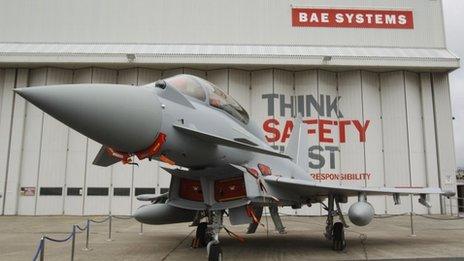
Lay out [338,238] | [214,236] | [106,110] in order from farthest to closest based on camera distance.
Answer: [338,238] < [214,236] < [106,110]

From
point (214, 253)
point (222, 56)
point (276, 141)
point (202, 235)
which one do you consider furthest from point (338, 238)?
point (222, 56)

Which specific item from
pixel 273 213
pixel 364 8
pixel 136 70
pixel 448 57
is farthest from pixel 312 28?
pixel 273 213

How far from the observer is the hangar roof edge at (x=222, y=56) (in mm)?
17766

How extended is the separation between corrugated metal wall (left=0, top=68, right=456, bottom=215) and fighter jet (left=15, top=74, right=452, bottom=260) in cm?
956

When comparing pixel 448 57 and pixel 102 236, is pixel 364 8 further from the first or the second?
pixel 102 236

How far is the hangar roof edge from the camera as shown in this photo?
58.3 ft

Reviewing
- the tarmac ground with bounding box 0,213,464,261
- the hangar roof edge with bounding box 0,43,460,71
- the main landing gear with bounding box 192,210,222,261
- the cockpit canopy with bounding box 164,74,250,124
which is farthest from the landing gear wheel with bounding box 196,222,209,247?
the hangar roof edge with bounding box 0,43,460,71

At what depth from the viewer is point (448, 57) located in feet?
61.1

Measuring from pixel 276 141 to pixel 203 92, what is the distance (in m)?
12.3

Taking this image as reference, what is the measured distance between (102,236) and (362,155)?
1255 centimetres

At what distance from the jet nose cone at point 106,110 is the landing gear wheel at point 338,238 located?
5.16 metres

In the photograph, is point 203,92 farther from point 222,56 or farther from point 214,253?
point 222,56

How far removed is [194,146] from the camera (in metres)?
5.78

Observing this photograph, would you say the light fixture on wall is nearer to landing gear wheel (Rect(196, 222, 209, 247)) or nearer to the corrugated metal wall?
the corrugated metal wall
